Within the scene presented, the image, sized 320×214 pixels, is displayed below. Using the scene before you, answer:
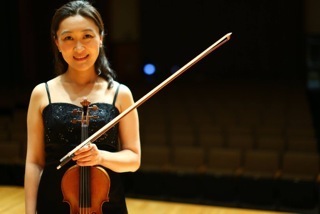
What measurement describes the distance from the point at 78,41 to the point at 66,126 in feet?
0.49

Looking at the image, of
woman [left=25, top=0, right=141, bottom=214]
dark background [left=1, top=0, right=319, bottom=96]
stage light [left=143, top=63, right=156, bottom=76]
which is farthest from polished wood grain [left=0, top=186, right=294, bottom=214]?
stage light [left=143, top=63, right=156, bottom=76]

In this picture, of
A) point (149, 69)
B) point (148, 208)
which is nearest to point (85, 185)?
point (148, 208)

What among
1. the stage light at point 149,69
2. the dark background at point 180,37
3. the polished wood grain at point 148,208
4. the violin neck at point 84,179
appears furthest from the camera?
the stage light at point 149,69

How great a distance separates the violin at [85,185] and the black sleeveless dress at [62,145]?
0.13 ft

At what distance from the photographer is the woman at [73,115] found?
0.76m

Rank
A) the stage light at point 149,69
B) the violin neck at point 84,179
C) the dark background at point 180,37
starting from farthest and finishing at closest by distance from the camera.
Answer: the stage light at point 149,69
the dark background at point 180,37
the violin neck at point 84,179

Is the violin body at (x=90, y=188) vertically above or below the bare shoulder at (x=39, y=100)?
below

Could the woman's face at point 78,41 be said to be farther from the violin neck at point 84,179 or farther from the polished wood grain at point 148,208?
the polished wood grain at point 148,208

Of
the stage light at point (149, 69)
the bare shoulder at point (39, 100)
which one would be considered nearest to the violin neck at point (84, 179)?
the bare shoulder at point (39, 100)

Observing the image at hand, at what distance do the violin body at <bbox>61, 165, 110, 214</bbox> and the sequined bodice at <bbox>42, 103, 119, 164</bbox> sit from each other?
61 mm

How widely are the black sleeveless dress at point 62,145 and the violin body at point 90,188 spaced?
6 centimetres

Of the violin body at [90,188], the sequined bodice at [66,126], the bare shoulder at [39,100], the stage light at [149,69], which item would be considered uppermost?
the stage light at [149,69]

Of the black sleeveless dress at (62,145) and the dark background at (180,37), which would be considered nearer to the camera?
the black sleeveless dress at (62,145)

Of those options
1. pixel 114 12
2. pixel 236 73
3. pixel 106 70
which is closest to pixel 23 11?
pixel 114 12
